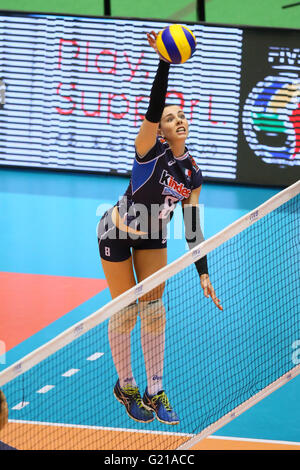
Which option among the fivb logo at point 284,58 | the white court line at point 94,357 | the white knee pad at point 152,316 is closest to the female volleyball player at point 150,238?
the white knee pad at point 152,316

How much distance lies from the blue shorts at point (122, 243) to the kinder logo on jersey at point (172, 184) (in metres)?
0.38

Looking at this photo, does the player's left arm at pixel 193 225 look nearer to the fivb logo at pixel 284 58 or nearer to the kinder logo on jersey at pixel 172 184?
the kinder logo on jersey at pixel 172 184

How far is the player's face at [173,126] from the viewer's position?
248 inches

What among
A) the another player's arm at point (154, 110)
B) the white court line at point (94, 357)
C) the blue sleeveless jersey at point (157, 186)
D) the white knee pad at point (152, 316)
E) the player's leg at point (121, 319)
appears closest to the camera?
the another player's arm at point (154, 110)

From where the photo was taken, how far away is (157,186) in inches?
247

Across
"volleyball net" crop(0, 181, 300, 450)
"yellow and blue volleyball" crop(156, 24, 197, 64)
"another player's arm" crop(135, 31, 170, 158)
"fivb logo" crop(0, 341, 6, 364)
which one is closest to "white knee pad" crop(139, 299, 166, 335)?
"volleyball net" crop(0, 181, 300, 450)

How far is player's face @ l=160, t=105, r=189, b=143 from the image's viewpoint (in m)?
6.30

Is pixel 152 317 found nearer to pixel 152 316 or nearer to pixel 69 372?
pixel 152 316

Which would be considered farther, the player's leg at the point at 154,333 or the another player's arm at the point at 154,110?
the player's leg at the point at 154,333

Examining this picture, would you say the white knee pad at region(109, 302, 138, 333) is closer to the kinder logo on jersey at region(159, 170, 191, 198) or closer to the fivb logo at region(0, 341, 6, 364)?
the kinder logo on jersey at region(159, 170, 191, 198)

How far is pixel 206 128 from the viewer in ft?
44.9

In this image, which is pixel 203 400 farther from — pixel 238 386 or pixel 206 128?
pixel 206 128

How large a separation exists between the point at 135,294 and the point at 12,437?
1.99 metres

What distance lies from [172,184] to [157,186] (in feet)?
0.39
